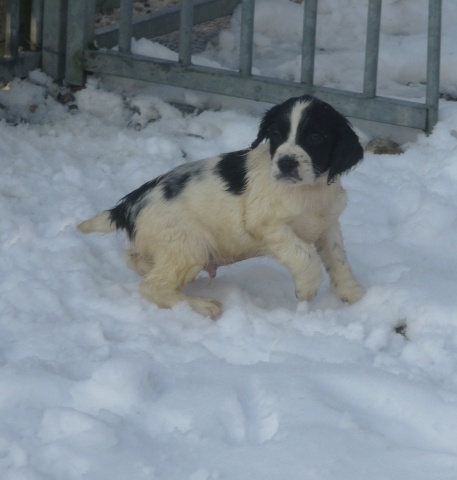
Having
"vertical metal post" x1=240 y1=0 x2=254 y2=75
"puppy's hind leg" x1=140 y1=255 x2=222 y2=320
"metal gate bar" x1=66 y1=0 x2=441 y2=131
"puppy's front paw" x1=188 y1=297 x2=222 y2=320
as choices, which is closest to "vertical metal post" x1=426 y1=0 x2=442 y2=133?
"metal gate bar" x1=66 y1=0 x2=441 y2=131

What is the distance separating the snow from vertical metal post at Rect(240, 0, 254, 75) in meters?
0.41

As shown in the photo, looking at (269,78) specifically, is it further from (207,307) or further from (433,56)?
(207,307)

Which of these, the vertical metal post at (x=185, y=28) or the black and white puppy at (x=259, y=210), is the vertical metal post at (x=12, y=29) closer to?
the vertical metal post at (x=185, y=28)

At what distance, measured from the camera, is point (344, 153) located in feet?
16.3

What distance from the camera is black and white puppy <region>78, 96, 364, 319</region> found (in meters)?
4.93

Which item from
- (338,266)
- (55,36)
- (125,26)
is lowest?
(338,266)

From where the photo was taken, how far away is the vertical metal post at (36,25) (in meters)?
8.05

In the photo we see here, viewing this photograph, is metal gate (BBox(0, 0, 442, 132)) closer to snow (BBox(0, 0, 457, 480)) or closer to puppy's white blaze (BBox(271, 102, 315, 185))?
snow (BBox(0, 0, 457, 480))

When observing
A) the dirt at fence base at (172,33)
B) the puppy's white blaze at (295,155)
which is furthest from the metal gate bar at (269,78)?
the puppy's white blaze at (295,155)

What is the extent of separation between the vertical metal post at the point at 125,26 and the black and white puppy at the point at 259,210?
2.63 metres

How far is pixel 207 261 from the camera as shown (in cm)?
521

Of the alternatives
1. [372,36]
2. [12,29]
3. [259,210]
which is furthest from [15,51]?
[259,210]

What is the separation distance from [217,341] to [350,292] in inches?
32.5

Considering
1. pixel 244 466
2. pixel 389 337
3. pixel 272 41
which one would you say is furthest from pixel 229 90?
pixel 244 466
